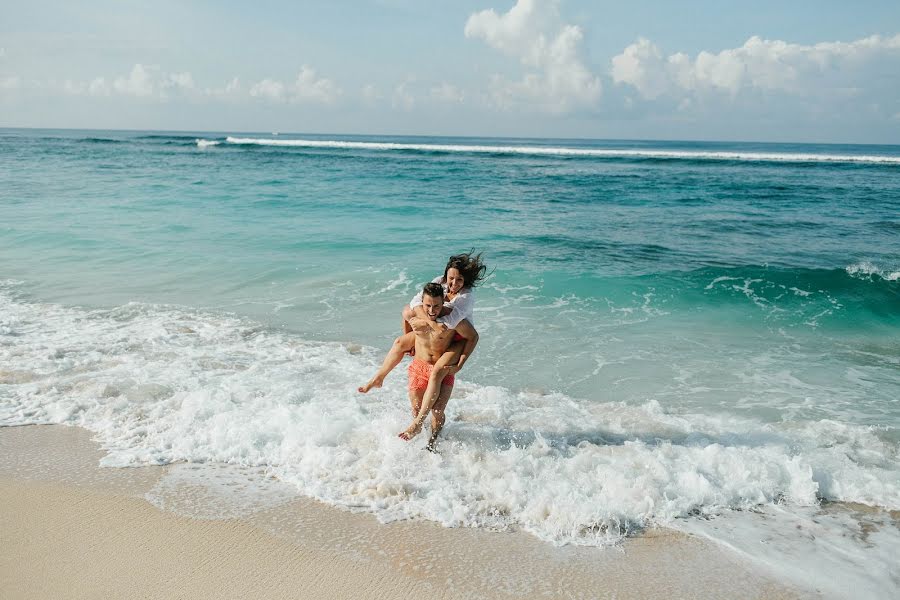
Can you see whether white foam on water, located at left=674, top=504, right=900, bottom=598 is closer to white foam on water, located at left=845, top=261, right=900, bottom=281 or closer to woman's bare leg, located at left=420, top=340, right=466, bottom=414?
woman's bare leg, located at left=420, top=340, right=466, bottom=414

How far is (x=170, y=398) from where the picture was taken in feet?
18.6

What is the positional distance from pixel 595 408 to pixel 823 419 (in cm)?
219

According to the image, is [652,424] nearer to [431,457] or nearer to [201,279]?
[431,457]

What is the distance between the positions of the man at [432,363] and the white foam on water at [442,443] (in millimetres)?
240

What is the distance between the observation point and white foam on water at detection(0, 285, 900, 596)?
13.8 ft

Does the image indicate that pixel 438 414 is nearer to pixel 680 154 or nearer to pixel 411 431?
pixel 411 431

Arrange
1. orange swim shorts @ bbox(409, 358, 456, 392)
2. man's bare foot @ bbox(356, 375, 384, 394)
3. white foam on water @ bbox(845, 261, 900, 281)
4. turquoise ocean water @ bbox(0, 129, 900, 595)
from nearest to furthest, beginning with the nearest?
turquoise ocean water @ bbox(0, 129, 900, 595), orange swim shorts @ bbox(409, 358, 456, 392), man's bare foot @ bbox(356, 375, 384, 394), white foam on water @ bbox(845, 261, 900, 281)

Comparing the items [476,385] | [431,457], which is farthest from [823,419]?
[431,457]

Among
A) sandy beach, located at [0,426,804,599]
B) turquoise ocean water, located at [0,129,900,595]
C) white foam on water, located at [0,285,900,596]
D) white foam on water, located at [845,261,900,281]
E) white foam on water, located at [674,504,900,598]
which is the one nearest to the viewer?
sandy beach, located at [0,426,804,599]

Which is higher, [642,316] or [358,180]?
[358,180]

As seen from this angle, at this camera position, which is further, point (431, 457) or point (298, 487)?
point (431, 457)

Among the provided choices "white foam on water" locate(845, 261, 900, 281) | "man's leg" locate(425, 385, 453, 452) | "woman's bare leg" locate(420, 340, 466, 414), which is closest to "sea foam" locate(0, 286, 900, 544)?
"man's leg" locate(425, 385, 453, 452)

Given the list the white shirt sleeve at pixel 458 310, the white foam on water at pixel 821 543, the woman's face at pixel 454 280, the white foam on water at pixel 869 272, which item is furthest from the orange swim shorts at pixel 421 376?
the white foam on water at pixel 869 272

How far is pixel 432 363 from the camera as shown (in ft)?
15.7
